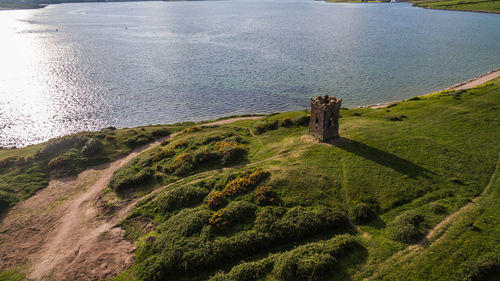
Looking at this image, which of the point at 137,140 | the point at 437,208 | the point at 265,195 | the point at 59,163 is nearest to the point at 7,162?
the point at 59,163

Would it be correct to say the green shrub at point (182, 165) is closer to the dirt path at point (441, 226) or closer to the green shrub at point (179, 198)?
the green shrub at point (179, 198)

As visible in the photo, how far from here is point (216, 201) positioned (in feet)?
112

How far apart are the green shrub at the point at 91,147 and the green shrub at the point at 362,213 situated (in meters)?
48.2

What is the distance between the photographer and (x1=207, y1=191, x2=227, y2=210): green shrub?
112 ft

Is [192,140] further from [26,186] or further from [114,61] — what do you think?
[114,61]

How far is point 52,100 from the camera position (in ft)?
295

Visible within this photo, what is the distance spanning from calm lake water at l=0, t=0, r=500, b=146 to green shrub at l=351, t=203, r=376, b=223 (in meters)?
54.2

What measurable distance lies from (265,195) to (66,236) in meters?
25.5

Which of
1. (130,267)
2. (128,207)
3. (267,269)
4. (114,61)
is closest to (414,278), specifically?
(267,269)

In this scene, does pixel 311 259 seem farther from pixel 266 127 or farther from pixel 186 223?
pixel 266 127

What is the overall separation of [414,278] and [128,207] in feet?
113

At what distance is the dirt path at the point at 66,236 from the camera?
96.4ft

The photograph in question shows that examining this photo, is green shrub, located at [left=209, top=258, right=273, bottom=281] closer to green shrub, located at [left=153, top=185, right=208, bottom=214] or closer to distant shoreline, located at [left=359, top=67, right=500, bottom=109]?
green shrub, located at [left=153, top=185, right=208, bottom=214]

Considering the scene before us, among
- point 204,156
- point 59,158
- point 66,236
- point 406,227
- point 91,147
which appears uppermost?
point 204,156
